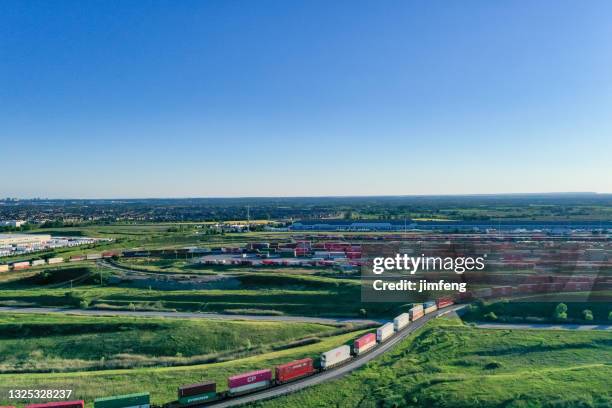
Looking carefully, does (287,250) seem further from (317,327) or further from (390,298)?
(317,327)

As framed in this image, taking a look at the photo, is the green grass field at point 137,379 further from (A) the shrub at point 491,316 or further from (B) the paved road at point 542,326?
(A) the shrub at point 491,316

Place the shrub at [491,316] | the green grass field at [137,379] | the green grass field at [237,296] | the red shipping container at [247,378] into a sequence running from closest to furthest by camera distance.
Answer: the red shipping container at [247,378]
the green grass field at [137,379]
the shrub at [491,316]
the green grass field at [237,296]

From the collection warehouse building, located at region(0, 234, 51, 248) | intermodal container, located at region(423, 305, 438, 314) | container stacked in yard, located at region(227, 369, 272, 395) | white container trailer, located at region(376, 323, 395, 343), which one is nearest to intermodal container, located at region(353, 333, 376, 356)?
white container trailer, located at region(376, 323, 395, 343)

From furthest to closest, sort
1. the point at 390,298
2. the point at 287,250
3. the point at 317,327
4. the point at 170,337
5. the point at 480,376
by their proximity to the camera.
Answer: the point at 287,250 → the point at 390,298 → the point at 317,327 → the point at 170,337 → the point at 480,376

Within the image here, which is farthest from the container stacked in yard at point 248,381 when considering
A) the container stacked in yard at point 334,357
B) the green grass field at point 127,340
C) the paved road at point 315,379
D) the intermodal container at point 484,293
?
the intermodal container at point 484,293

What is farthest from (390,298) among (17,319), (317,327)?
(17,319)

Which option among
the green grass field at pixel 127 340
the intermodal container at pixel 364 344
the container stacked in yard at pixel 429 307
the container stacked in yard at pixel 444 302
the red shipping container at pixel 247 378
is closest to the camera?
the red shipping container at pixel 247 378
